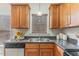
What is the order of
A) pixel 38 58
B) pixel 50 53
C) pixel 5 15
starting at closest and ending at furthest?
1. pixel 38 58
2. pixel 50 53
3. pixel 5 15

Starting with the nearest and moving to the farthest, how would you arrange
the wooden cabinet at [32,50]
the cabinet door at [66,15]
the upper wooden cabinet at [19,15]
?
the cabinet door at [66,15] < the wooden cabinet at [32,50] < the upper wooden cabinet at [19,15]

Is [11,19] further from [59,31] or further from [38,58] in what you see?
[38,58]

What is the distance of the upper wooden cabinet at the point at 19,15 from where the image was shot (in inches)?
158

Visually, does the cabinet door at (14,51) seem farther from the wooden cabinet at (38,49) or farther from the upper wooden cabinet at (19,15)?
the upper wooden cabinet at (19,15)

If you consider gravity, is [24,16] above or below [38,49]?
above

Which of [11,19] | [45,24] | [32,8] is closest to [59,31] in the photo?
[45,24]

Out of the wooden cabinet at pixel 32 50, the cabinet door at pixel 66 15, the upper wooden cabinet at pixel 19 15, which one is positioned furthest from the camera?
the upper wooden cabinet at pixel 19 15

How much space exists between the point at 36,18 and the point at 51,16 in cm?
48

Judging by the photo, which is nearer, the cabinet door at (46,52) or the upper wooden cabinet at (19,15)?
the cabinet door at (46,52)

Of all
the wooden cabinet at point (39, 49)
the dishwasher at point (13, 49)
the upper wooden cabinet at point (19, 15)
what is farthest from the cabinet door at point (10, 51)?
the upper wooden cabinet at point (19, 15)

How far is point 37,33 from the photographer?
174 inches

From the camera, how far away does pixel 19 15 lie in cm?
404

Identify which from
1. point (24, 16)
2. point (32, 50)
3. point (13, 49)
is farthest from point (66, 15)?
point (13, 49)

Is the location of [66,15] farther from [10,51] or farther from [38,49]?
[10,51]
